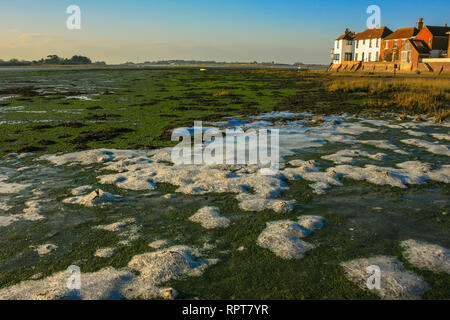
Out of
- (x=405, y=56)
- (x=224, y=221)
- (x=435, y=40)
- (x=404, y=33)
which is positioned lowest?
(x=224, y=221)

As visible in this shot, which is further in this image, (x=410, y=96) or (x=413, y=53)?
(x=413, y=53)

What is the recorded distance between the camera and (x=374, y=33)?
77812 mm

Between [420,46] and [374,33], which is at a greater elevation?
[374,33]

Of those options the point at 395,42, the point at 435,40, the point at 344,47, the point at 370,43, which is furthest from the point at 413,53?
the point at 344,47

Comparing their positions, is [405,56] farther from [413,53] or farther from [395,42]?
[395,42]

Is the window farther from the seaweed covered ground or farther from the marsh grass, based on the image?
the seaweed covered ground

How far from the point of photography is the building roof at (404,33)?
67975 millimetres

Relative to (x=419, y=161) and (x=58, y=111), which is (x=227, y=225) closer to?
(x=419, y=161)

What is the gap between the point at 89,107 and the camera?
21438 mm

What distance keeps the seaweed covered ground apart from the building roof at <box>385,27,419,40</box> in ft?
222

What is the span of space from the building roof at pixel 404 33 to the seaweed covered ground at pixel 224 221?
6776 centimetres

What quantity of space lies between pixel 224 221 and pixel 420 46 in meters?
70.0
